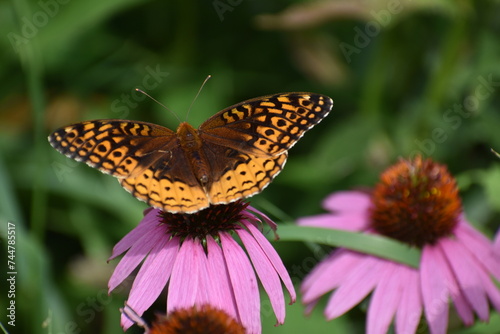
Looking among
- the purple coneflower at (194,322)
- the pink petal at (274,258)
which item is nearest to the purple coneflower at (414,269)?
the pink petal at (274,258)

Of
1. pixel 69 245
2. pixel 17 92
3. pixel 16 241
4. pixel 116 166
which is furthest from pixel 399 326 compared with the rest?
pixel 17 92

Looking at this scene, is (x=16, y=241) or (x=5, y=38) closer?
(x=16, y=241)

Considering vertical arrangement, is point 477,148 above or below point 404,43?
below

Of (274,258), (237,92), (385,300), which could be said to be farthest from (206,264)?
(237,92)

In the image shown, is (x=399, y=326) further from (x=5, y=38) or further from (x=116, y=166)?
(x=5, y=38)

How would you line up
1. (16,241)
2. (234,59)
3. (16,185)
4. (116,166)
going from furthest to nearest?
(234,59) < (16,185) < (16,241) < (116,166)

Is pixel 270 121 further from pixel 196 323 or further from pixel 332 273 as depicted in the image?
pixel 196 323
